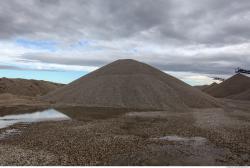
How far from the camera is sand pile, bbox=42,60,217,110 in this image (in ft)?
215

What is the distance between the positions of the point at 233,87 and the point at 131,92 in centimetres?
10196

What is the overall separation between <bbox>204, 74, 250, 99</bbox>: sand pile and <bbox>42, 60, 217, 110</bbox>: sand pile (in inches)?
3001

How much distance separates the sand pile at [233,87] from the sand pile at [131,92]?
250 feet

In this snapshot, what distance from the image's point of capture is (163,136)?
2738 cm

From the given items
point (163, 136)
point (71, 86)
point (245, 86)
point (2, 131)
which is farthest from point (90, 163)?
point (245, 86)

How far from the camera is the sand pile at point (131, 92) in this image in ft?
215

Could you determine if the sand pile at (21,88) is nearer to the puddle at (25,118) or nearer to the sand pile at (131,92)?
the sand pile at (131,92)

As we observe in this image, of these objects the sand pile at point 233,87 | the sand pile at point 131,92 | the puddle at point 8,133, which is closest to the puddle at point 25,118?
the puddle at point 8,133

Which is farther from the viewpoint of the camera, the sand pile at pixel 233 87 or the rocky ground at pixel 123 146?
the sand pile at pixel 233 87

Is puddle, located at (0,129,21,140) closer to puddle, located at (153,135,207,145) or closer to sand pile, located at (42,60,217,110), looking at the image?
puddle, located at (153,135,207,145)

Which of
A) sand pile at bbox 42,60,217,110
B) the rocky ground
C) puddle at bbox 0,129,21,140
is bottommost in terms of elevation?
puddle at bbox 0,129,21,140

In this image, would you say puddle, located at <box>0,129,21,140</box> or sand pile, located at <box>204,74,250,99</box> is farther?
sand pile, located at <box>204,74,250,99</box>

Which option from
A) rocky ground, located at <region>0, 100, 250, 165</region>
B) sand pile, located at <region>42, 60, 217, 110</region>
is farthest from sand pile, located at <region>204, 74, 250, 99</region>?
rocky ground, located at <region>0, 100, 250, 165</region>

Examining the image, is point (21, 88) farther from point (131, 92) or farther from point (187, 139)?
point (187, 139)
